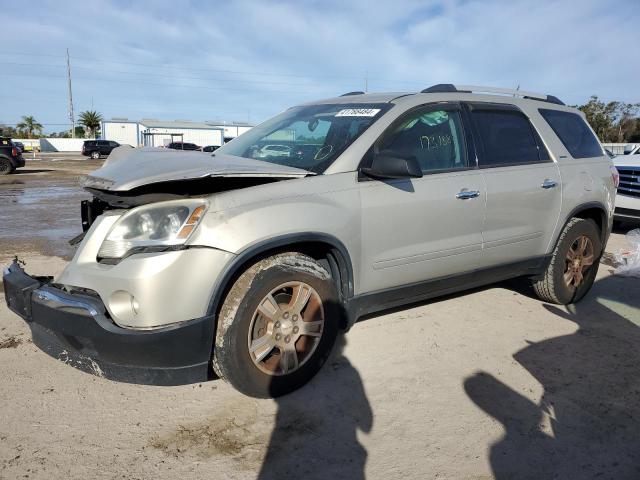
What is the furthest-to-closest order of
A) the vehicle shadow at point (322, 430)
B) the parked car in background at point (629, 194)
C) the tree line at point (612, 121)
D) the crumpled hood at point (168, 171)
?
the tree line at point (612, 121)
the parked car in background at point (629, 194)
the crumpled hood at point (168, 171)
the vehicle shadow at point (322, 430)

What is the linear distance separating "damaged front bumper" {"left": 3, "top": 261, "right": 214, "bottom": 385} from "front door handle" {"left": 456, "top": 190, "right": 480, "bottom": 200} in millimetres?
1981

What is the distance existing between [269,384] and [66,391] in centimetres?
119

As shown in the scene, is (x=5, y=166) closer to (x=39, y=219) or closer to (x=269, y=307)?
(x=39, y=219)

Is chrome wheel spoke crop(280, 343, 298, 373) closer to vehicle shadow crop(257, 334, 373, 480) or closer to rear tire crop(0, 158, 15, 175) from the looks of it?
vehicle shadow crop(257, 334, 373, 480)

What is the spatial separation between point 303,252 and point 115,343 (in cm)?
120

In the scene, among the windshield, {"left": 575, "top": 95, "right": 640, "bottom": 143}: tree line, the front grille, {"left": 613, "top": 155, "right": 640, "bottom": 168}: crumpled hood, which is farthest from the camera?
{"left": 575, "top": 95, "right": 640, "bottom": 143}: tree line

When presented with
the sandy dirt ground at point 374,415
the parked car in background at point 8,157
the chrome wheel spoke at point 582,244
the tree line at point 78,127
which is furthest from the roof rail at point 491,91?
the tree line at point 78,127

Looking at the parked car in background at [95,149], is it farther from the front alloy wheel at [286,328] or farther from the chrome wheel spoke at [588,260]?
the front alloy wheel at [286,328]

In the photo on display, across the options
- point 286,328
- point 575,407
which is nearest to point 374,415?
point 286,328

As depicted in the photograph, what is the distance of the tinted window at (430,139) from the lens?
3568mm

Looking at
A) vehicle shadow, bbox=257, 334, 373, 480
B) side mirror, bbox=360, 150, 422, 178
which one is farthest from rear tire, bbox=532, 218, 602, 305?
vehicle shadow, bbox=257, 334, 373, 480

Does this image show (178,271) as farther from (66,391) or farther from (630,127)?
(630,127)

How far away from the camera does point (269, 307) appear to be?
9.55 feet

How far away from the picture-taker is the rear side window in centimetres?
465
